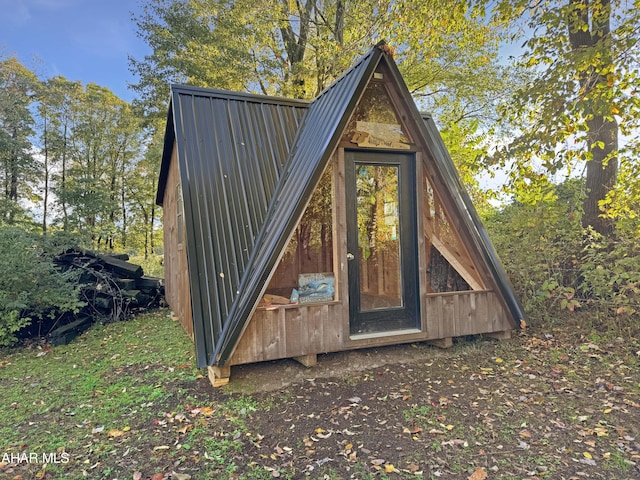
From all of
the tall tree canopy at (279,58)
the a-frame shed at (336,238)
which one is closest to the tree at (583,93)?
the a-frame shed at (336,238)

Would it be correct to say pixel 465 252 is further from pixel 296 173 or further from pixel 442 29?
pixel 442 29

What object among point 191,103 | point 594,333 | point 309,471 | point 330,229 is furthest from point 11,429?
point 594,333

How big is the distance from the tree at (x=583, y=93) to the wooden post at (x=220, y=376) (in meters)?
4.60

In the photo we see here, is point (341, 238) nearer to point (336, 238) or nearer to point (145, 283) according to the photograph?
point (336, 238)

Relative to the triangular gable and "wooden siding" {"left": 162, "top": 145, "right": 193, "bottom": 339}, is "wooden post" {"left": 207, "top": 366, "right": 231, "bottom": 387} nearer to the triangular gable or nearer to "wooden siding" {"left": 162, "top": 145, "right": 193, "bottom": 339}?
"wooden siding" {"left": 162, "top": 145, "right": 193, "bottom": 339}

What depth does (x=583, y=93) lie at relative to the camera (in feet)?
16.0

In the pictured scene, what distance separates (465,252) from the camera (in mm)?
4672

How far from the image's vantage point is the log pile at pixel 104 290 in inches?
260

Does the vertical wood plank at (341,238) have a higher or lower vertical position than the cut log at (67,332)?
higher

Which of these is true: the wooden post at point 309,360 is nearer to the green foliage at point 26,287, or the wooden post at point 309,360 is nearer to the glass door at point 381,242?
the glass door at point 381,242

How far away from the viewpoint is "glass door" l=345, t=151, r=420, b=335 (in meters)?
4.24

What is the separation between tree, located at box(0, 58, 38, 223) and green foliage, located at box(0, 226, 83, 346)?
344 inches

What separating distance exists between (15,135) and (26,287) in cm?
1156

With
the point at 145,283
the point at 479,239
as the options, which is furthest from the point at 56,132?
the point at 479,239
